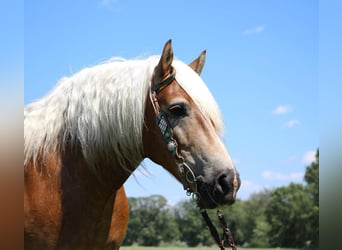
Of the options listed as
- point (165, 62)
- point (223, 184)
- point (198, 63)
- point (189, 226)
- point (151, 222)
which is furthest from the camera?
point (189, 226)

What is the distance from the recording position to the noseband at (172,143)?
3326 mm

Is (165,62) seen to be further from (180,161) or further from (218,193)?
(218,193)

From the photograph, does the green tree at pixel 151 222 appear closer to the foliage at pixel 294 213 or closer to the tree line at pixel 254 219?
the tree line at pixel 254 219

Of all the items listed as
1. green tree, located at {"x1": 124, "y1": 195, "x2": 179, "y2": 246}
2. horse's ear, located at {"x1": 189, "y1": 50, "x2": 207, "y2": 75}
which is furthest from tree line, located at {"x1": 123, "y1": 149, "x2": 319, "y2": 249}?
horse's ear, located at {"x1": 189, "y1": 50, "x2": 207, "y2": 75}

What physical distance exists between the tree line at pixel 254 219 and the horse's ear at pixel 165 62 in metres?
55.8

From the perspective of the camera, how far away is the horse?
A: 329cm

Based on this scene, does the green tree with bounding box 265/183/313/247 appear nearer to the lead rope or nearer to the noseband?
the lead rope

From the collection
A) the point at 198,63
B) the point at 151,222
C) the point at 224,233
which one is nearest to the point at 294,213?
the point at 151,222

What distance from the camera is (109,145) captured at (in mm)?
3555

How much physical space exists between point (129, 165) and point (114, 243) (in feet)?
2.53

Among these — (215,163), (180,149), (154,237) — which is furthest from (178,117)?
(154,237)

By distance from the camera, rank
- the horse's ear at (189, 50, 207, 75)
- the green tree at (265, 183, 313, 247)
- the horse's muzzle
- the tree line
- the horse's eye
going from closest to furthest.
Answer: the horse's muzzle, the horse's eye, the horse's ear at (189, 50, 207, 75), the tree line, the green tree at (265, 183, 313, 247)

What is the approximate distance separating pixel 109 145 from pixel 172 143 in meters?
0.59
